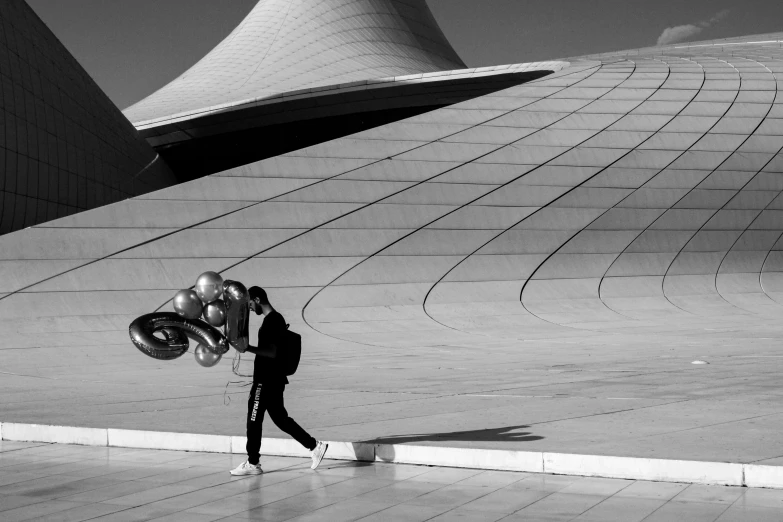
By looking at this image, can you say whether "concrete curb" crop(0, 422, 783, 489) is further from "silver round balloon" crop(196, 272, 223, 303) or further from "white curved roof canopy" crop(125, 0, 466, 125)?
"white curved roof canopy" crop(125, 0, 466, 125)

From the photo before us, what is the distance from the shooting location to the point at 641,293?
20781 mm

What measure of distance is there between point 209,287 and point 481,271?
14058mm

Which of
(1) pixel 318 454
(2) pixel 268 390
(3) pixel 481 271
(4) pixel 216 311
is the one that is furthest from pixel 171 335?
Result: (3) pixel 481 271

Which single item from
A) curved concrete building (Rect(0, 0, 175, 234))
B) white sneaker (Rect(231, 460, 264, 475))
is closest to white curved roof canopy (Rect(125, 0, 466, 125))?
curved concrete building (Rect(0, 0, 175, 234))

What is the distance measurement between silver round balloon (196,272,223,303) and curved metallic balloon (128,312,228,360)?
0.22m

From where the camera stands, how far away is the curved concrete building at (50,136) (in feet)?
68.3

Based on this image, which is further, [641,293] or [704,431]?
[641,293]

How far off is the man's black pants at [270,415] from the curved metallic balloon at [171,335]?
44 centimetres

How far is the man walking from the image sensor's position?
6195mm

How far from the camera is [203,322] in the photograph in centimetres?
648

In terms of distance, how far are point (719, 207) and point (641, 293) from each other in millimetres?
3706

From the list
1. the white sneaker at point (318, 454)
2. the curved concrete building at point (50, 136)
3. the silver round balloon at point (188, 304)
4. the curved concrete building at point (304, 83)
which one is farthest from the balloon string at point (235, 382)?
the curved concrete building at point (304, 83)

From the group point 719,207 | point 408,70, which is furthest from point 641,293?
point 408,70

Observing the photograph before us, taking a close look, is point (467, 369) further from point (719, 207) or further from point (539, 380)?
point (719, 207)
